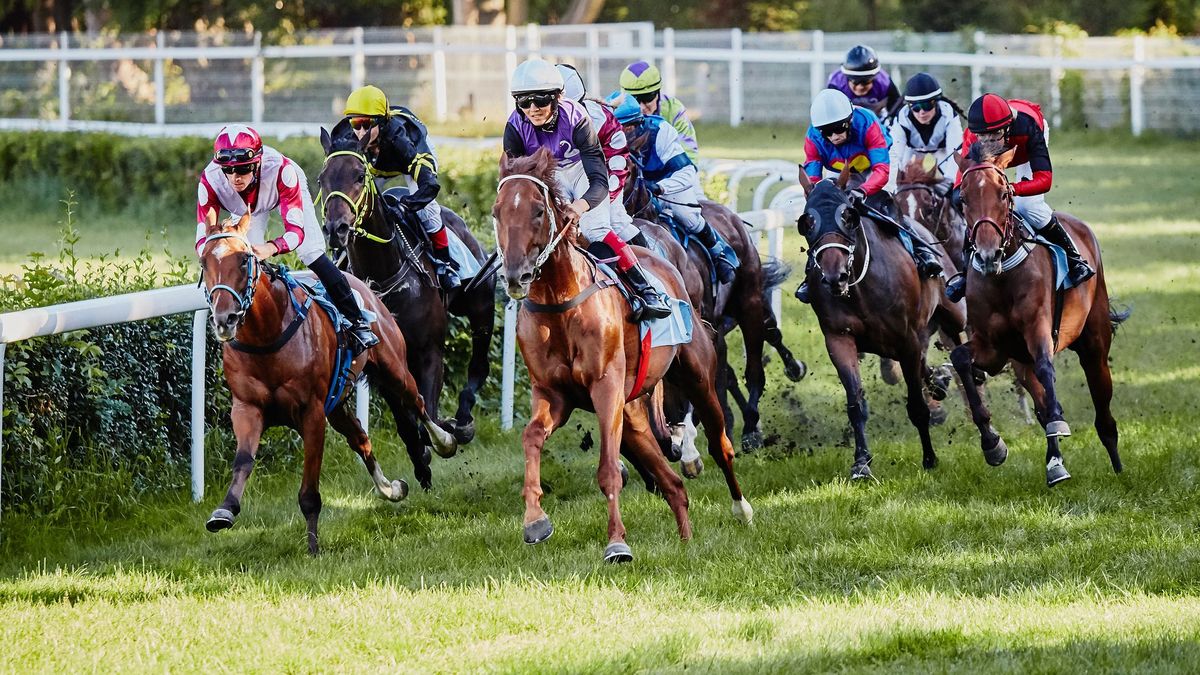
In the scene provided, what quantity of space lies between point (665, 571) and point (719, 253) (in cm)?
342

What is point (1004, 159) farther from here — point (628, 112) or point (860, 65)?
point (860, 65)

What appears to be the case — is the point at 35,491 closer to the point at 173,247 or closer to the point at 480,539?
the point at 480,539

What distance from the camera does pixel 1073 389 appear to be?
10953mm

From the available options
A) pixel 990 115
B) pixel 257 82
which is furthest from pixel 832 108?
pixel 257 82

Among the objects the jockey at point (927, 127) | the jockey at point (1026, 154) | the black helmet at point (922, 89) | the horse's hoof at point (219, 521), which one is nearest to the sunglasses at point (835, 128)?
the jockey at point (1026, 154)

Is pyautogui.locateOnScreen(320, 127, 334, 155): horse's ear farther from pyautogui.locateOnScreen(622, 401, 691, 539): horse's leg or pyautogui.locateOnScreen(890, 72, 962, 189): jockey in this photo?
pyautogui.locateOnScreen(890, 72, 962, 189): jockey

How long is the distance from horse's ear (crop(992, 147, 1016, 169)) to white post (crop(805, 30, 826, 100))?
19.3 meters

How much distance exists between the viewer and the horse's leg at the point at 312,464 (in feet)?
23.0

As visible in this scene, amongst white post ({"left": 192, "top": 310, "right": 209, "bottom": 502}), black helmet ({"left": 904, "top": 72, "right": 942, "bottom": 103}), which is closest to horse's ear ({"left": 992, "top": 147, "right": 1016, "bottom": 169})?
black helmet ({"left": 904, "top": 72, "right": 942, "bottom": 103})

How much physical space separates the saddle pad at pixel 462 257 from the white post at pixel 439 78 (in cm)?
1972

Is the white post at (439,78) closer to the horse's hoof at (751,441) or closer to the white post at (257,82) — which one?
the white post at (257,82)

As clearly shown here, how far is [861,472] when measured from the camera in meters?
8.24

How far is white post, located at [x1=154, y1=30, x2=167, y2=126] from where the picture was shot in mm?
27062

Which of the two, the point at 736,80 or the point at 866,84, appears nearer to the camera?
the point at 866,84
